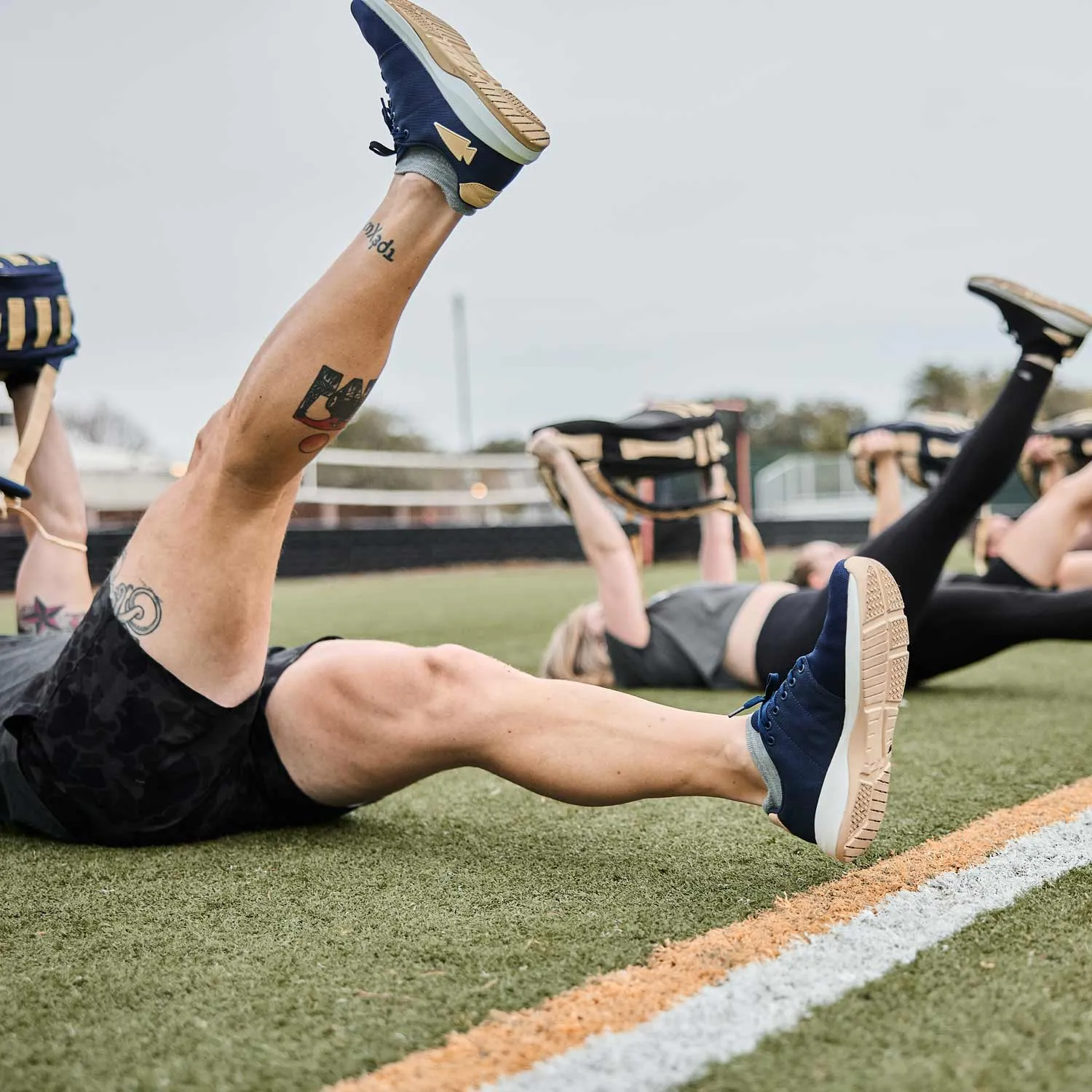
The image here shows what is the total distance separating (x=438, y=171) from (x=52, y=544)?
153 centimetres

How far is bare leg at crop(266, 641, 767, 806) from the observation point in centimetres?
138

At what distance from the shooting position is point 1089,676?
12.1 feet

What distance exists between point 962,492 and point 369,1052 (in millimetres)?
1952

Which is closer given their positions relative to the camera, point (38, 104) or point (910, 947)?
point (910, 947)

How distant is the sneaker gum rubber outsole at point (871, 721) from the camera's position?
1.27 m

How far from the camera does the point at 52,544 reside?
2.39m

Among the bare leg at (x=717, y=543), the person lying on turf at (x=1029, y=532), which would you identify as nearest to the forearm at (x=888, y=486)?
the person lying on turf at (x=1029, y=532)

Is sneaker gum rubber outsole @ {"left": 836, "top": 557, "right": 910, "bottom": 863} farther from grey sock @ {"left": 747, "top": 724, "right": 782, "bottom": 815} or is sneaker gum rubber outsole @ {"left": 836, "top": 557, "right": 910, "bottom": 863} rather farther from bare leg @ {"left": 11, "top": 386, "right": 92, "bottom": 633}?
bare leg @ {"left": 11, "top": 386, "right": 92, "bottom": 633}

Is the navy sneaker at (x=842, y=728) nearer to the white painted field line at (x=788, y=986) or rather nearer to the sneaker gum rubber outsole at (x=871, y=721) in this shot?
the sneaker gum rubber outsole at (x=871, y=721)

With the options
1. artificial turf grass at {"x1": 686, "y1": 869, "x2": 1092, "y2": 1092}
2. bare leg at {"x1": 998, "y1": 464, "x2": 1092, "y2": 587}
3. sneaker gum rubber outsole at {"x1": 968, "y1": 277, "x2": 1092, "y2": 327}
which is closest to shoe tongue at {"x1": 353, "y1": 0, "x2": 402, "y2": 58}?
artificial turf grass at {"x1": 686, "y1": 869, "x2": 1092, "y2": 1092}

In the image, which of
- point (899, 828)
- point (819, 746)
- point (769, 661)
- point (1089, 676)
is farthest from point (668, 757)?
point (1089, 676)

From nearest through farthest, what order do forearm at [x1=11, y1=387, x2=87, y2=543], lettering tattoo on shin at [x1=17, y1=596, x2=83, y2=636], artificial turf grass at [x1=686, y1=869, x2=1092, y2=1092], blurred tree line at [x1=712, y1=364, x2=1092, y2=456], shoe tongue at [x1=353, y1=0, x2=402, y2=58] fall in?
artificial turf grass at [x1=686, y1=869, x2=1092, y2=1092]
shoe tongue at [x1=353, y1=0, x2=402, y2=58]
lettering tattoo on shin at [x1=17, y1=596, x2=83, y2=636]
forearm at [x1=11, y1=387, x2=87, y2=543]
blurred tree line at [x1=712, y1=364, x2=1092, y2=456]

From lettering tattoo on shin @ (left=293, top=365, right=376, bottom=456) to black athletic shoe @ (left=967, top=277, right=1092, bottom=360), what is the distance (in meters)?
1.82

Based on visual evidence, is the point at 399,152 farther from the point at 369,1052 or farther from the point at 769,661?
the point at 769,661
